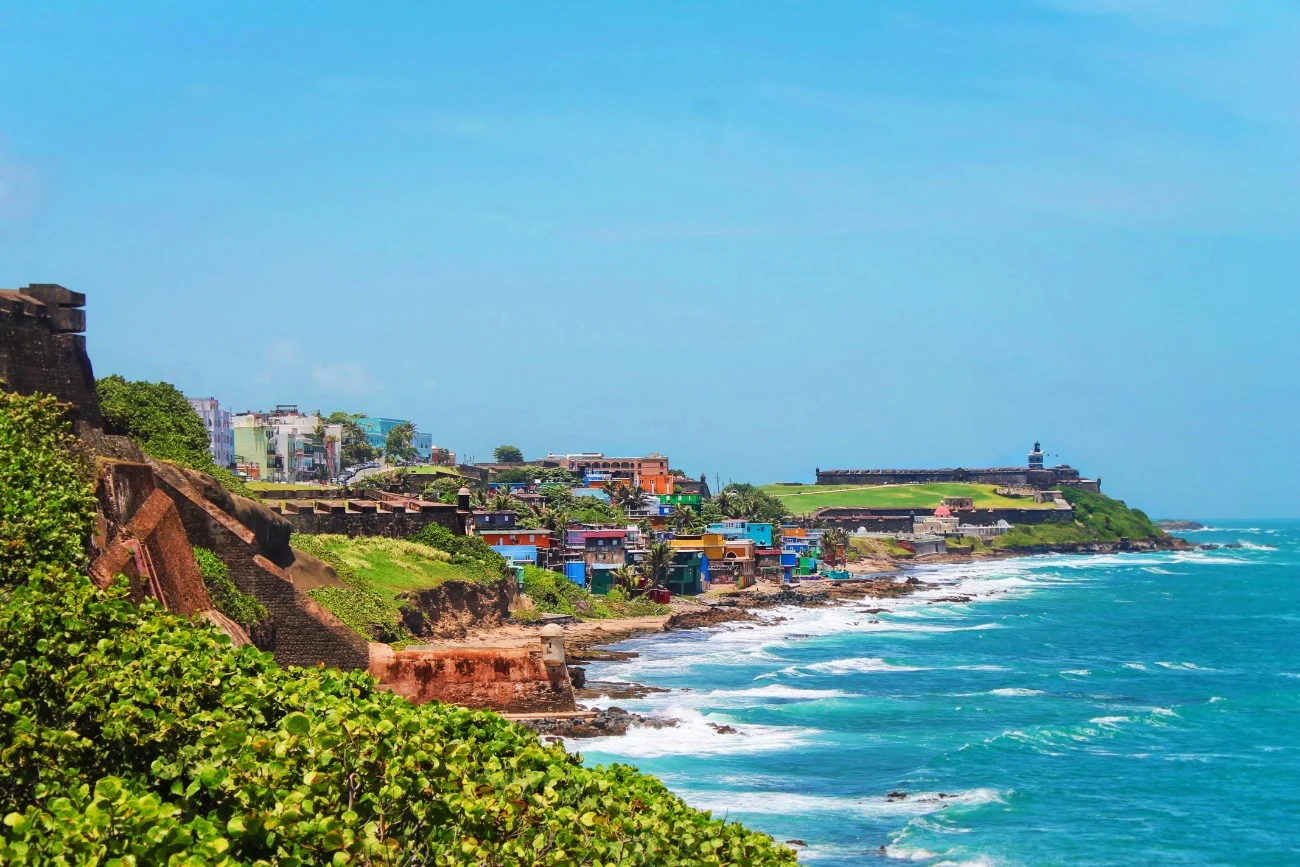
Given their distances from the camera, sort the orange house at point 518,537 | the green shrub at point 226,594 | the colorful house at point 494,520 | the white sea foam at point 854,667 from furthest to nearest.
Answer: the colorful house at point 494,520, the orange house at point 518,537, the white sea foam at point 854,667, the green shrub at point 226,594

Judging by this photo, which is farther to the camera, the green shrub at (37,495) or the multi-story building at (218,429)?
the multi-story building at (218,429)

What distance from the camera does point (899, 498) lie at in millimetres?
186375

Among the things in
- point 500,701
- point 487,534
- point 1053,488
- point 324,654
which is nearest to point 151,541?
point 324,654

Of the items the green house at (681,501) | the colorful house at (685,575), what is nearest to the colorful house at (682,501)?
the green house at (681,501)

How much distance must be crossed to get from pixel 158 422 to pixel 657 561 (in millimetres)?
43571

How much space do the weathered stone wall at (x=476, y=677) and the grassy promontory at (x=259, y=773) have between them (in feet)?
50.1

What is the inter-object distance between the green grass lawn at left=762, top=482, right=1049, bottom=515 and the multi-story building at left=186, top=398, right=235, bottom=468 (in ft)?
284

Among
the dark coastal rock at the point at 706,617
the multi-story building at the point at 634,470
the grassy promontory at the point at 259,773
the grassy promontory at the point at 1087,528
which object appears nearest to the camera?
the grassy promontory at the point at 259,773

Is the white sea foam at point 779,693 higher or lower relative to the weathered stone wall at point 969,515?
lower

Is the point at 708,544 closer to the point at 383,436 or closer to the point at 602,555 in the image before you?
the point at 602,555

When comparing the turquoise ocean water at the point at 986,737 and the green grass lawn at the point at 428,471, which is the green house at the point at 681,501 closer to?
the green grass lawn at the point at 428,471

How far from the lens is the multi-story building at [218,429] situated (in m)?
93.8

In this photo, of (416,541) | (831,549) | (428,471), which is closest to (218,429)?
(428,471)

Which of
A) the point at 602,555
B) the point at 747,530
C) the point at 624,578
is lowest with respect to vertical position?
the point at 624,578
